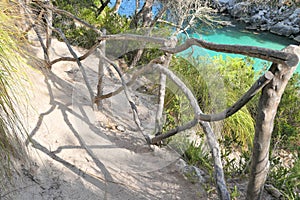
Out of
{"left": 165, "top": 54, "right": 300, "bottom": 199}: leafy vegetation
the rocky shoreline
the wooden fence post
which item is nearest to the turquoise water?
the rocky shoreline

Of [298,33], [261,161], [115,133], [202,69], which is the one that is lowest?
[115,133]

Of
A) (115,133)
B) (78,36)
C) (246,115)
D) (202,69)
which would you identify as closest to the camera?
(115,133)

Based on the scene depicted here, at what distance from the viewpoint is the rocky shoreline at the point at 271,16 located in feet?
32.6

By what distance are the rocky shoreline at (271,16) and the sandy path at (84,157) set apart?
26.9 feet

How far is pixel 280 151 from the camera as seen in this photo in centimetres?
333

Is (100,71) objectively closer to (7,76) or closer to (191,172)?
(191,172)

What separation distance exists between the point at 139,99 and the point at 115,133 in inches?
35.9

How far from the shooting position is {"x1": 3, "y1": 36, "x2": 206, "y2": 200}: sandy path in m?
1.66

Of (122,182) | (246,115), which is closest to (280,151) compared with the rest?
(246,115)

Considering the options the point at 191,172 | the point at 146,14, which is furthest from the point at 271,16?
the point at 191,172

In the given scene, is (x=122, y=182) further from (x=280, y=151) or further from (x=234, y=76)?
(x=234, y=76)

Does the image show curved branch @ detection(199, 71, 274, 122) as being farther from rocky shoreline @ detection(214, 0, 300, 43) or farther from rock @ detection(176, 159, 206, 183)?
rocky shoreline @ detection(214, 0, 300, 43)

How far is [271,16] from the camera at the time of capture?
10836 mm

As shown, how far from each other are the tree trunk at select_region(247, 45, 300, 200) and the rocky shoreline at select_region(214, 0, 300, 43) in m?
9.04
